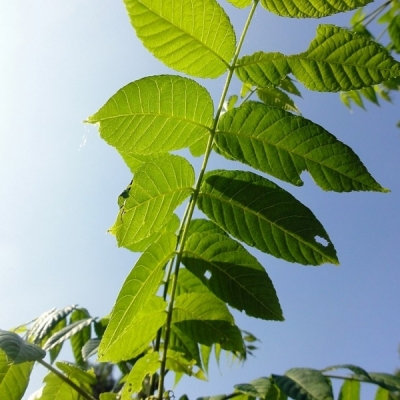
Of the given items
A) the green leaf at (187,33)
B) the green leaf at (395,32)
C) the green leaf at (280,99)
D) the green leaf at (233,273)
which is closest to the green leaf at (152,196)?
the green leaf at (233,273)

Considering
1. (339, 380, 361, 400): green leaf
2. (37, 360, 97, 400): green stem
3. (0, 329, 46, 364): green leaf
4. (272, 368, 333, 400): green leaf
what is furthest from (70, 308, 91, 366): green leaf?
(339, 380, 361, 400): green leaf

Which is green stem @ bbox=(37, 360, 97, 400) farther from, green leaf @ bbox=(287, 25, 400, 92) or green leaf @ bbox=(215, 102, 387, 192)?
green leaf @ bbox=(287, 25, 400, 92)

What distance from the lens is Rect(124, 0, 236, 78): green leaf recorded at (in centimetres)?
98

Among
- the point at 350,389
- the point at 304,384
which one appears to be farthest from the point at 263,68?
the point at 350,389

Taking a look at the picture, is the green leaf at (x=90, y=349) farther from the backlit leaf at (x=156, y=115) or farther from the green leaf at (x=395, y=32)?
the green leaf at (x=395, y=32)

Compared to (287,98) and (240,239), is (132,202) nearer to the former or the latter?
(240,239)

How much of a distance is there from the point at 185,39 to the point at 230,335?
2.75 feet

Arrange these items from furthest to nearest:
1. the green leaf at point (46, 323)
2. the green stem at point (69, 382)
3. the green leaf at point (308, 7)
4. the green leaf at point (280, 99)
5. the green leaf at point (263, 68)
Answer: the green leaf at point (46, 323)
the green leaf at point (280, 99)
the green stem at point (69, 382)
the green leaf at point (263, 68)
the green leaf at point (308, 7)

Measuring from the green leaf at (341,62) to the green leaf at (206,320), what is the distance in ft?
2.16

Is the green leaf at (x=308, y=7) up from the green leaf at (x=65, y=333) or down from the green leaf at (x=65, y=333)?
up

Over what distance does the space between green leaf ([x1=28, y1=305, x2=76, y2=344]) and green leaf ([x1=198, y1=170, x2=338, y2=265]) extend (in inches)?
44.2

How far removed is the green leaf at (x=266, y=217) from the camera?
3.25 feet

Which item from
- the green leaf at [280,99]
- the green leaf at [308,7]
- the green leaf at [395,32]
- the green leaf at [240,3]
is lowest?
the green leaf at [308,7]

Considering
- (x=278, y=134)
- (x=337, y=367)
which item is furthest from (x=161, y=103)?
(x=337, y=367)
